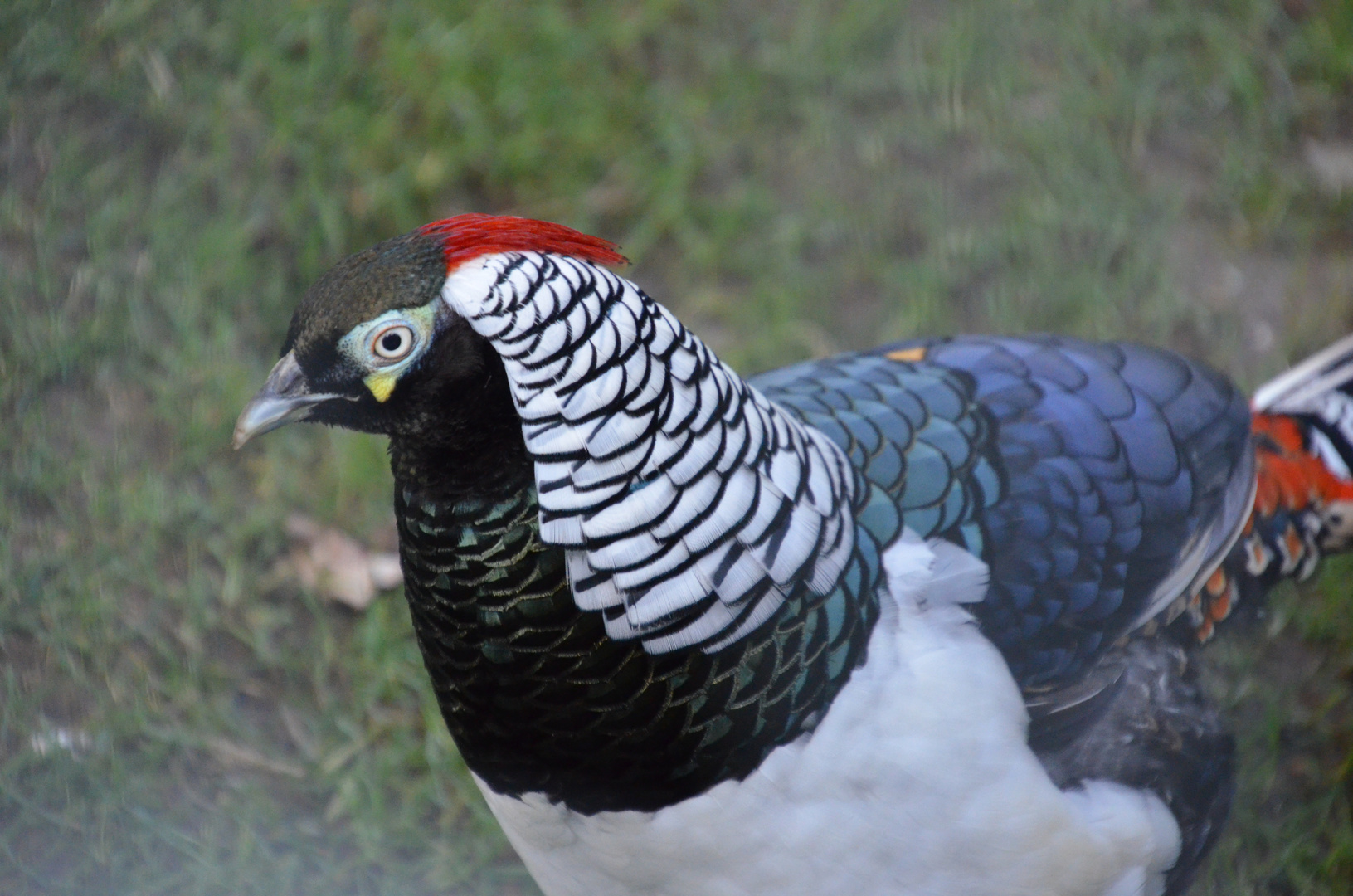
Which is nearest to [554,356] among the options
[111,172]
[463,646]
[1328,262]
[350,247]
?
[463,646]

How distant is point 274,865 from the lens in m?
2.57

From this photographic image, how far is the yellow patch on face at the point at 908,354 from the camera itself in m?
2.32

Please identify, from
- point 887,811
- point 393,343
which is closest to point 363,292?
point 393,343

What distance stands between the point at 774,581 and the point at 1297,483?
129 cm

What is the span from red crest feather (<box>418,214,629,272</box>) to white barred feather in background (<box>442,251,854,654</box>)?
0.02m

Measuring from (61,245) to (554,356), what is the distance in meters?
2.18

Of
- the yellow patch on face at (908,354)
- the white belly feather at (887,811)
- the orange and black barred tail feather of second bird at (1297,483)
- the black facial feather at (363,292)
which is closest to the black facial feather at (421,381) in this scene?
the black facial feather at (363,292)

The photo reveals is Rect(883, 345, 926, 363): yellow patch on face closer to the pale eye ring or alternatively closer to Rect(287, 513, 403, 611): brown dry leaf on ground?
the pale eye ring

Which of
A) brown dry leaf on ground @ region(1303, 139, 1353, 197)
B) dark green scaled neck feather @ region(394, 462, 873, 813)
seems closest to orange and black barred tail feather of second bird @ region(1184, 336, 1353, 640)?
dark green scaled neck feather @ region(394, 462, 873, 813)

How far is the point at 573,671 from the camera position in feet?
5.46

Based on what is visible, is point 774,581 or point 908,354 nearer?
point 774,581

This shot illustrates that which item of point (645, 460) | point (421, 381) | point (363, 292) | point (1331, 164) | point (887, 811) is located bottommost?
point (887, 811)

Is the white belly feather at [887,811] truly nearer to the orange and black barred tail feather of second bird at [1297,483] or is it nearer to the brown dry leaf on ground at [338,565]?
the orange and black barred tail feather of second bird at [1297,483]

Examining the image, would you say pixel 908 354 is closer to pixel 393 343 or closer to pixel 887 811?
pixel 887 811
